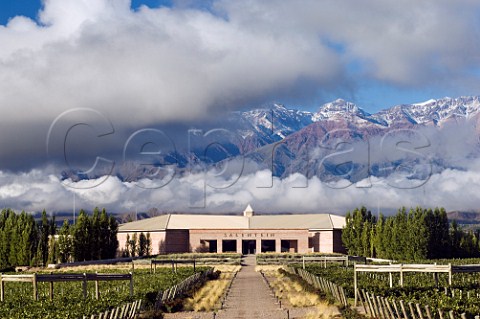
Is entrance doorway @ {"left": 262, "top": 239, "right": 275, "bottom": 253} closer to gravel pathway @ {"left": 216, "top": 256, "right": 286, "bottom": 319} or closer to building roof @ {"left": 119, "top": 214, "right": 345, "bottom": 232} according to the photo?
building roof @ {"left": 119, "top": 214, "right": 345, "bottom": 232}

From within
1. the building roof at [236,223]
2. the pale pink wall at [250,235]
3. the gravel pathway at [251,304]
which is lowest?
the gravel pathway at [251,304]

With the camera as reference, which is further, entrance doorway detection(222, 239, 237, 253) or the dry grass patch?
entrance doorway detection(222, 239, 237, 253)

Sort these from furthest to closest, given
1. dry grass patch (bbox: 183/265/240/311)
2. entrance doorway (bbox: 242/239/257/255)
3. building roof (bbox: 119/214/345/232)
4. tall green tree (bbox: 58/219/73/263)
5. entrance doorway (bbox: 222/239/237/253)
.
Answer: entrance doorway (bbox: 242/239/257/255), entrance doorway (bbox: 222/239/237/253), building roof (bbox: 119/214/345/232), tall green tree (bbox: 58/219/73/263), dry grass patch (bbox: 183/265/240/311)

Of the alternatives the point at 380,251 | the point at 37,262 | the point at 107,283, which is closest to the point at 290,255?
the point at 380,251

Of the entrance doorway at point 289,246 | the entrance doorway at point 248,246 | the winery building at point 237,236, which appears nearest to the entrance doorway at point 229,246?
the winery building at point 237,236

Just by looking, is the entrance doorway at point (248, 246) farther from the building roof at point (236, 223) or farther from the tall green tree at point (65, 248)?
the tall green tree at point (65, 248)

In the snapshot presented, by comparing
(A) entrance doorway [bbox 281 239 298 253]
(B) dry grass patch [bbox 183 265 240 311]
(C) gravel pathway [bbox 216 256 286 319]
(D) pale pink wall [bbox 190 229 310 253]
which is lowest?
(C) gravel pathway [bbox 216 256 286 319]

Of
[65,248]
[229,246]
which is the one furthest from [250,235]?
[65,248]

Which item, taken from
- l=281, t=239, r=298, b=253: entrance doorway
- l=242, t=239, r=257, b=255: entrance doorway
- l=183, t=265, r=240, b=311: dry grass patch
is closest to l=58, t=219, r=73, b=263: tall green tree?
l=183, t=265, r=240, b=311: dry grass patch

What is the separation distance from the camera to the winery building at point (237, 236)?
145125mm

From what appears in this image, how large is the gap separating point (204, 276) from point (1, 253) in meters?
47.1

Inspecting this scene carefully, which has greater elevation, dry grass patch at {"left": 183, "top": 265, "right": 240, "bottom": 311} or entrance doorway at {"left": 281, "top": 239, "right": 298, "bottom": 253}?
entrance doorway at {"left": 281, "top": 239, "right": 298, "bottom": 253}

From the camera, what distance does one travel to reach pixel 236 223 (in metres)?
156

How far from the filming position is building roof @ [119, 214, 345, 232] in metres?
148
